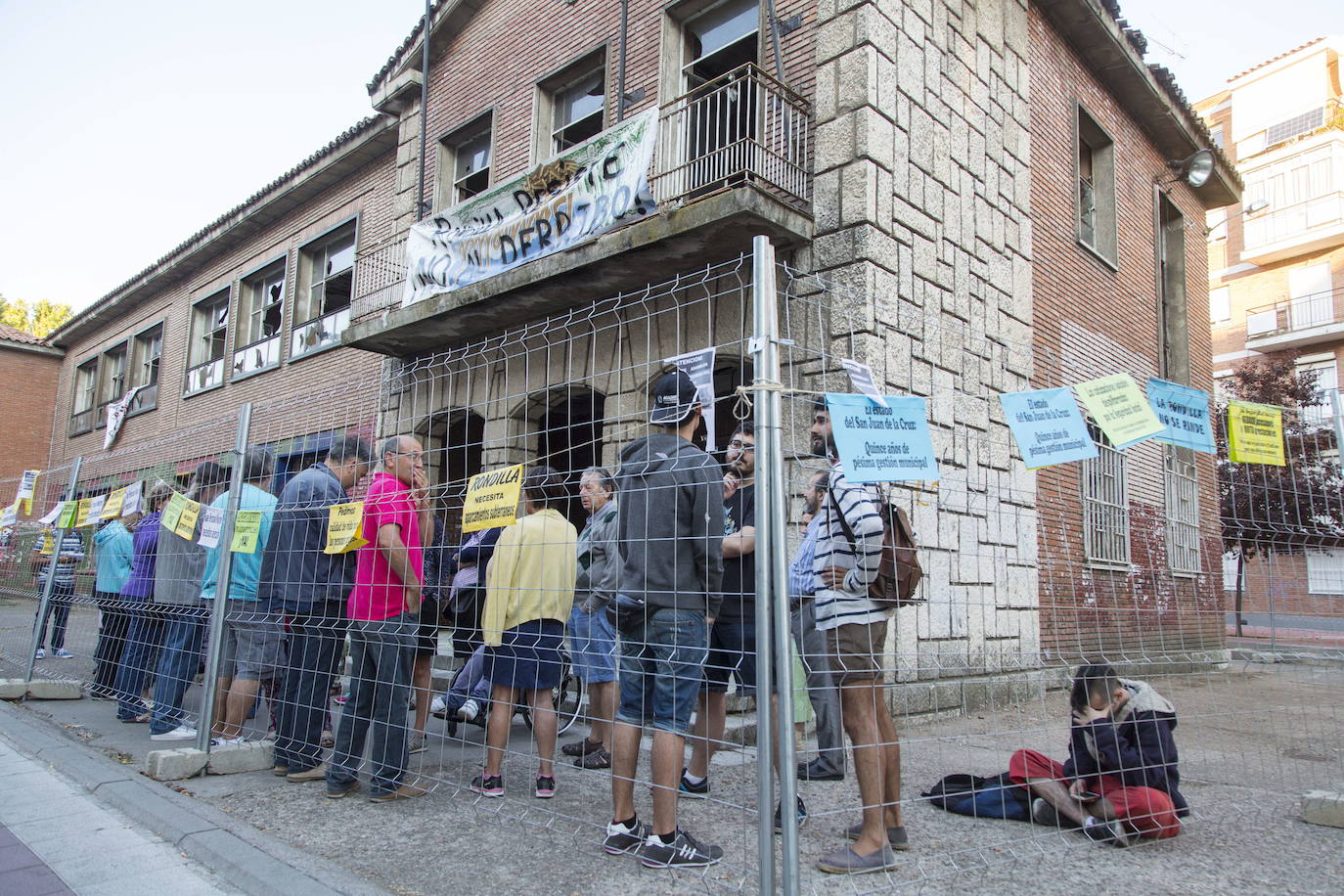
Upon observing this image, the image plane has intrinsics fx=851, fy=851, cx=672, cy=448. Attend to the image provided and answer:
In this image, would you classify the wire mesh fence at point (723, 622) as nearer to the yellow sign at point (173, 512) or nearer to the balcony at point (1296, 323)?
the yellow sign at point (173, 512)

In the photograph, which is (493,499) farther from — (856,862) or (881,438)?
(856,862)

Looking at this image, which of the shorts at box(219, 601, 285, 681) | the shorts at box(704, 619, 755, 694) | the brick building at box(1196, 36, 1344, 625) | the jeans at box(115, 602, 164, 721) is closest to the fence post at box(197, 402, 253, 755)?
the shorts at box(219, 601, 285, 681)

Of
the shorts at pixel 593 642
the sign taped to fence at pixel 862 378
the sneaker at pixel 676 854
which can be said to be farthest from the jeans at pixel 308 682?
the sign taped to fence at pixel 862 378

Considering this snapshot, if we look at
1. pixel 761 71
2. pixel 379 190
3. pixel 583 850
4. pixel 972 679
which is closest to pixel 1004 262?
pixel 761 71

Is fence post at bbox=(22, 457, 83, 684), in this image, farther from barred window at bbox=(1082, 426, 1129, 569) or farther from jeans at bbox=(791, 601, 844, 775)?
barred window at bbox=(1082, 426, 1129, 569)

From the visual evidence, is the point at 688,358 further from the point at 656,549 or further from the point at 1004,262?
the point at 1004,262

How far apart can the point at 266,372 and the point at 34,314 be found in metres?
34.4

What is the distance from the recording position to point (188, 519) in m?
5.55

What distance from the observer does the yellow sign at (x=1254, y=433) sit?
4273mm

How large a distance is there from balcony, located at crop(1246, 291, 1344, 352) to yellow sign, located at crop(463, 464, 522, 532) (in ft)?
89.7

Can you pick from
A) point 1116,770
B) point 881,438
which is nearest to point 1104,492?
point 1116,770

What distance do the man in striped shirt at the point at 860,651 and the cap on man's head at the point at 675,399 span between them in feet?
1.96

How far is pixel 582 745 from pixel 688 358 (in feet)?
10.1

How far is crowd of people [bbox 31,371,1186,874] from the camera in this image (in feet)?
11.1
